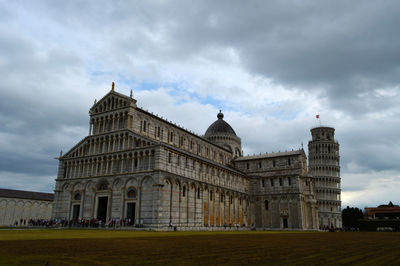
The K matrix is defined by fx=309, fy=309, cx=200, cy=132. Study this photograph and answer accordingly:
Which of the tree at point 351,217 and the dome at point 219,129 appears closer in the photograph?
the dome at point 219,129

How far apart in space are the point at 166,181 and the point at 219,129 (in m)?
42.3

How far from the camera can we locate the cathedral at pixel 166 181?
4647 cm

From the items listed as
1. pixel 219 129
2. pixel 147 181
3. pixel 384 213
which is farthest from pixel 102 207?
pixel 384 213

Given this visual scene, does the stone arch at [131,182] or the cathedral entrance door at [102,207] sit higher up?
the stone arch at [131,182]

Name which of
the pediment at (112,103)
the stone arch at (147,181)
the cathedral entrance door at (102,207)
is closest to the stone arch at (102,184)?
the cathedral entrance door at (102,207)

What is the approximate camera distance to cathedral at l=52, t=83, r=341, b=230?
46.5 meters

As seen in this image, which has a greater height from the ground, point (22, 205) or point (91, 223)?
point (22, 205)

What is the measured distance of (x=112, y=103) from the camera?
54.6m

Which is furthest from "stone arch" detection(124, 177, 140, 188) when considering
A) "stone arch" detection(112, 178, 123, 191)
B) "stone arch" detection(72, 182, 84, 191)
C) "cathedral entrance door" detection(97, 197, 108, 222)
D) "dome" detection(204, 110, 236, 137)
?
"dome" detection(204, 110, 236, 137)

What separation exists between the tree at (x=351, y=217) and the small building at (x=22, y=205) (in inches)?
3431

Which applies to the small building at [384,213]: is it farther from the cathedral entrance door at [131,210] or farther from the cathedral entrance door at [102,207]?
the cathedral entrance door at [102,207]

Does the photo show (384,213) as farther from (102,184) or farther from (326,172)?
(102,184)

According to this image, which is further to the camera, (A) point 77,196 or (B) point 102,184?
(A) point 77,196

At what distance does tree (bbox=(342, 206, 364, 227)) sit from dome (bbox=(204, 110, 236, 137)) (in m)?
47.6
